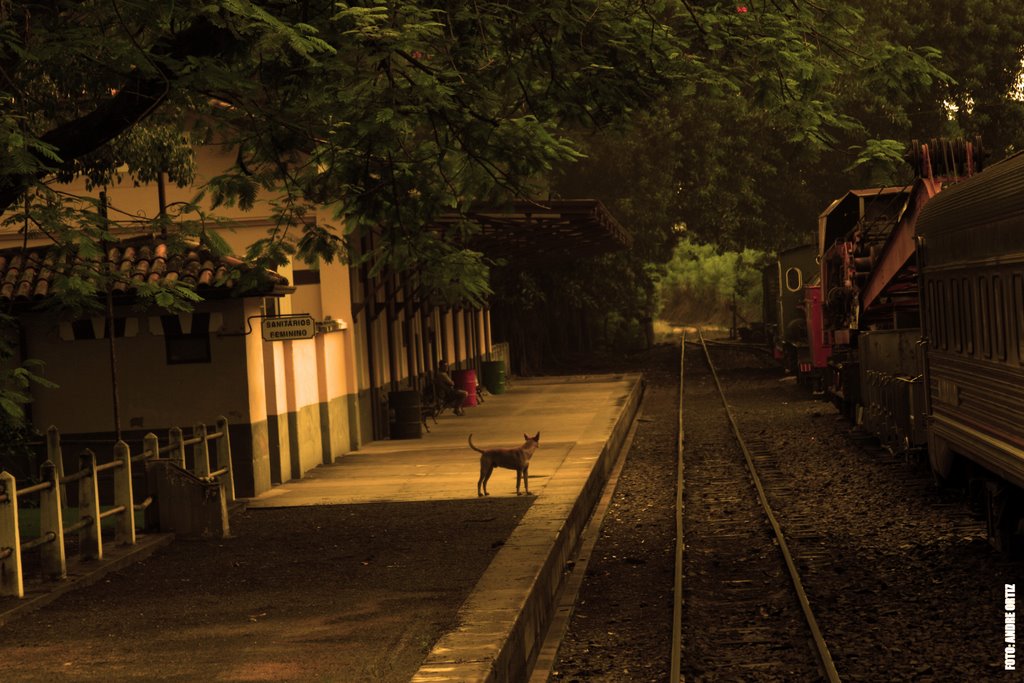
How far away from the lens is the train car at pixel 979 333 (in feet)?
29.3

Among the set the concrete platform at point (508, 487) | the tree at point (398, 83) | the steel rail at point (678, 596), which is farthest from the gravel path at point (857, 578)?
the tree at point (398, 83)

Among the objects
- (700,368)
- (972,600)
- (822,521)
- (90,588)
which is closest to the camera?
(972,600)

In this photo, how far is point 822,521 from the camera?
14016mm

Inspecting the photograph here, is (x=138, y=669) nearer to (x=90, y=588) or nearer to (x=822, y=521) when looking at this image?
(x=90, y=588)

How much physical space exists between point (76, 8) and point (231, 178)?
2.46 m

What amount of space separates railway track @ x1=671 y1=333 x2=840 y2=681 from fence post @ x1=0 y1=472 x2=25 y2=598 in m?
4.61

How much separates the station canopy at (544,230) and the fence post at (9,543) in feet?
34.6

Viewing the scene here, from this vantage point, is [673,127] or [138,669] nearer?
[138,669]

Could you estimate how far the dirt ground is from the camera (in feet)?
25.6

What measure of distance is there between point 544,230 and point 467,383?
451 centimetres

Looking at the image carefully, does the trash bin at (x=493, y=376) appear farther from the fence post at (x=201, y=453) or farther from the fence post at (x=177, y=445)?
the fence post at (x=177, y=445)

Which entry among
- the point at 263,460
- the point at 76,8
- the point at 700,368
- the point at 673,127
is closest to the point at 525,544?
the point at 76,8

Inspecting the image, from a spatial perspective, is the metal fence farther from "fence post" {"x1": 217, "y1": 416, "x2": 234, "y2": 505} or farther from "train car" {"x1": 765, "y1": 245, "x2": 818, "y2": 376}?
"train car" {"x1": 765, "y1": 245, "x2": 818, "y2": 376}

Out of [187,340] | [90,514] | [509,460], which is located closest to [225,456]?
[187,340]
